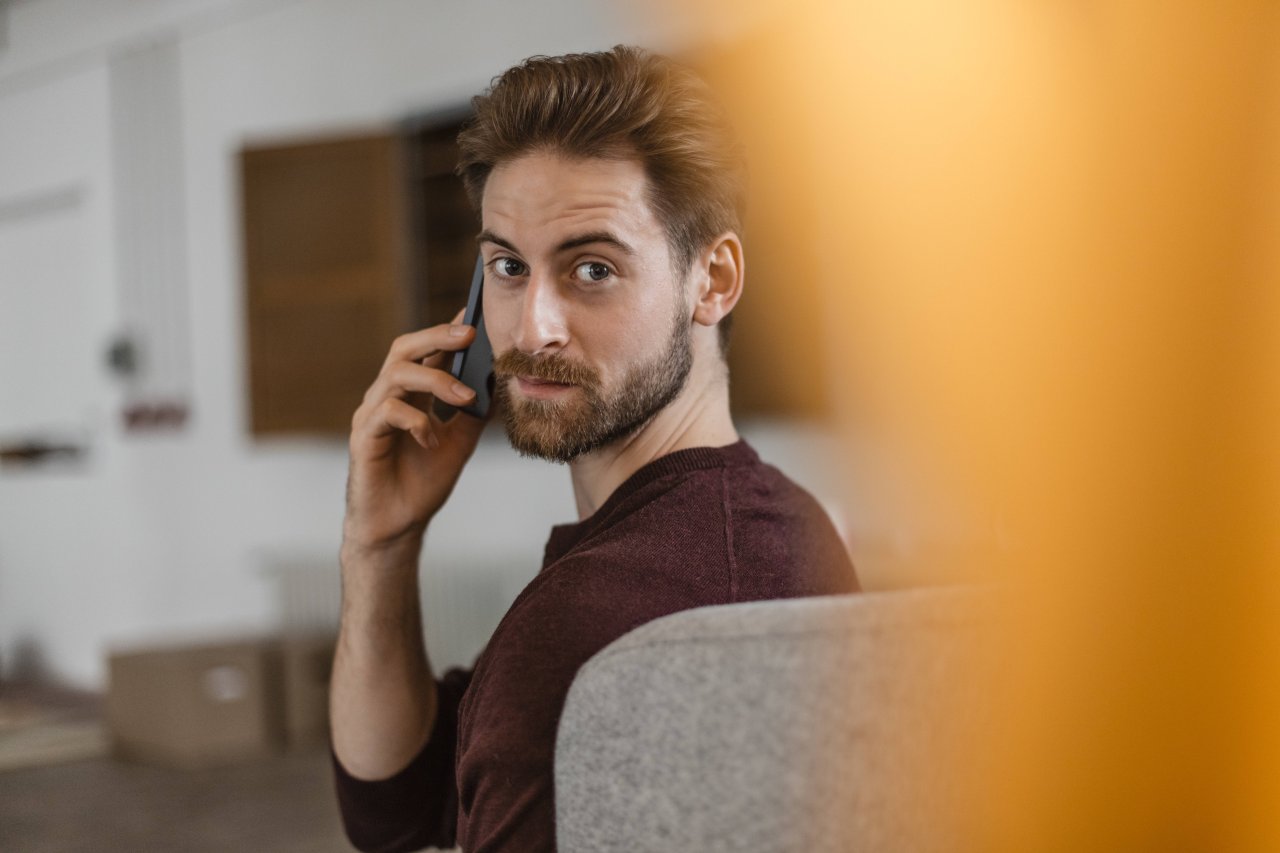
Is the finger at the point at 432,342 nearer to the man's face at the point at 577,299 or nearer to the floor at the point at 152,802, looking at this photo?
the man's face at the point at 577,299

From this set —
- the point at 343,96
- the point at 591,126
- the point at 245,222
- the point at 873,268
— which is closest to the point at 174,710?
the point at 245,222

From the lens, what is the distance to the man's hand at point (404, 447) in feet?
3.46

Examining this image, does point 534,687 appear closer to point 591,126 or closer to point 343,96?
point 591,126

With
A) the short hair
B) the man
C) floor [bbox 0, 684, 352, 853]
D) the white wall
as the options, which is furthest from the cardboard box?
the short hair

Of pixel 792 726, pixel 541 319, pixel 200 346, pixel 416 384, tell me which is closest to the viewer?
pixel 792 726

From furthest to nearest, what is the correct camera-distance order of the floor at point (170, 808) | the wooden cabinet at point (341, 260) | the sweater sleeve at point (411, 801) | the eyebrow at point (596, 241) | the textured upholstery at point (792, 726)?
the wooden cabinet at point (341, 260) < the floor at point (170, 808) < the sweater sleeve at point (411, 801) < the eyebrow at point (596, 241) < the textured upholstery at point (792, 726)

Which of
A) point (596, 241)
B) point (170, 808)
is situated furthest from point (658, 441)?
point (170, 808)

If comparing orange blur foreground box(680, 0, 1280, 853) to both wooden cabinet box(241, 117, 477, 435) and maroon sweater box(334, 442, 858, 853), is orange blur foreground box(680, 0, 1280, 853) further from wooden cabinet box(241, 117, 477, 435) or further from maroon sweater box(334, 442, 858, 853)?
wooden cabinet box(241, 117, 477, 435)

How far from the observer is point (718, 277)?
968 mm


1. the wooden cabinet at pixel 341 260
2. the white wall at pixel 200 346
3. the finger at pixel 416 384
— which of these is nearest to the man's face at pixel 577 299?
the finger at pixel 416 384

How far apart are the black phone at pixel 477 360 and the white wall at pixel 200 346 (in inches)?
86.7

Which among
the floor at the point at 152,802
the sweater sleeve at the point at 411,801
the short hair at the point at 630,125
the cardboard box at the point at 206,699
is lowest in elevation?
the floor at the point at 152,802

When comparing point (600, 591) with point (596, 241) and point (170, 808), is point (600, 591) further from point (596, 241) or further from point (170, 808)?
point (170, 808)

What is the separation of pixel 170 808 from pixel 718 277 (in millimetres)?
3176
